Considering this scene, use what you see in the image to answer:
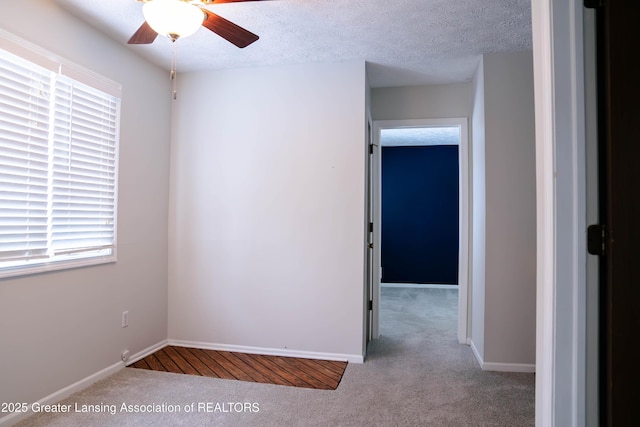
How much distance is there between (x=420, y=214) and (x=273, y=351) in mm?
4264


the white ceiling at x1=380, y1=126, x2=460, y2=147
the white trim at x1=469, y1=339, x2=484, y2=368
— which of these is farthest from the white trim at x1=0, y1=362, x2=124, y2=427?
the white ceiling at x1=380, y1=126, x2=460, y2=147

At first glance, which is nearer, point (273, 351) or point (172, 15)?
point (172, 15)

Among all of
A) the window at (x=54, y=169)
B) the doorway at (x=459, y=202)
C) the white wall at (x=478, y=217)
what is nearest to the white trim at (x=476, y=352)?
the white wall at (x=478, y=217)

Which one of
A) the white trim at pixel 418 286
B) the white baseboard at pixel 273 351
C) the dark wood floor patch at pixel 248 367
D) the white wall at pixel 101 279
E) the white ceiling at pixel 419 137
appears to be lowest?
the dark wood floor patch at pixel 248 367

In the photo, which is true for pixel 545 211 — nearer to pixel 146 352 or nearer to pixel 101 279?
pixel 101 279

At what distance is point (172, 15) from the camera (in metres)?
1.63

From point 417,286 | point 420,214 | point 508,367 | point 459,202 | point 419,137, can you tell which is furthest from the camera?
point 420,214

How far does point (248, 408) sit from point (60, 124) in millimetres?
2138

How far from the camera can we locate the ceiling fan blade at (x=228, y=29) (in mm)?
1883

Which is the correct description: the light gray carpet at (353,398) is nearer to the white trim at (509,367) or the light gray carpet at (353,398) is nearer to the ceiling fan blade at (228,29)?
the white trim at (509,367)

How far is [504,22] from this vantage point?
2486mm

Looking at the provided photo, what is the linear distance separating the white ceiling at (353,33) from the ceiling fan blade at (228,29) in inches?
14.0

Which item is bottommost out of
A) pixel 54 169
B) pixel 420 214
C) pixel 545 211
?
pixel 545 211

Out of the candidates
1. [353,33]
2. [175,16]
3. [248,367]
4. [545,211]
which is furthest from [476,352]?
[175,16]
